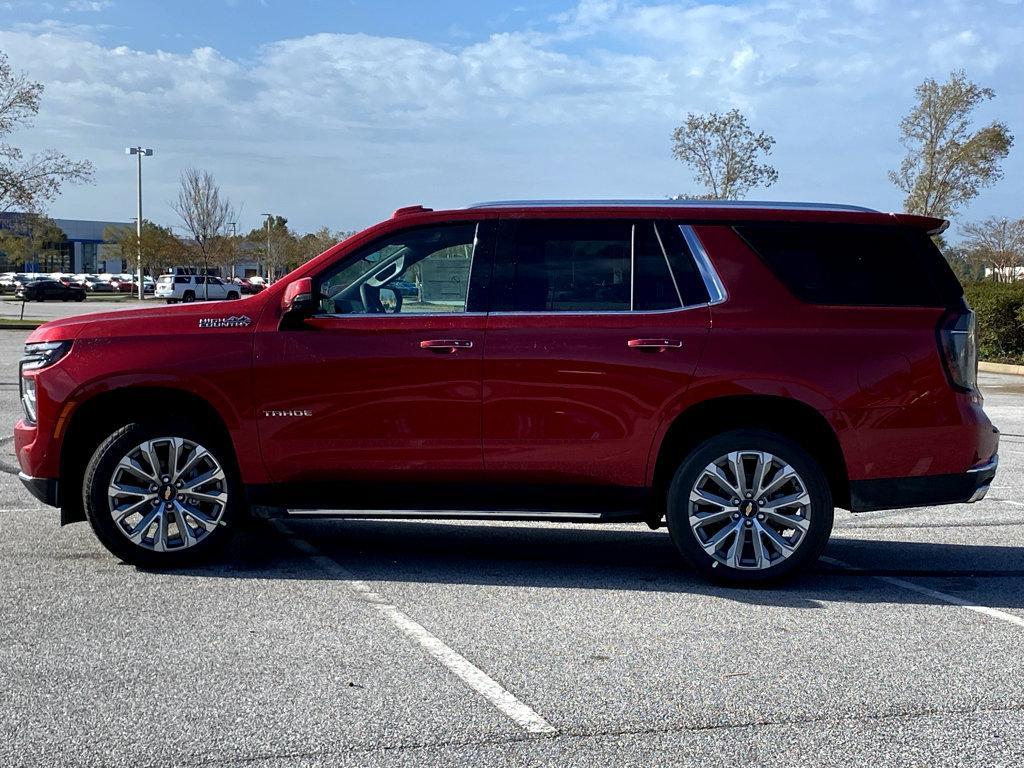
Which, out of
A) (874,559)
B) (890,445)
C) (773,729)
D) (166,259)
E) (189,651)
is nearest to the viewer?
(773,729)

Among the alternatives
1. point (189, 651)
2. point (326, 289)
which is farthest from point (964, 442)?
point (189, 651)

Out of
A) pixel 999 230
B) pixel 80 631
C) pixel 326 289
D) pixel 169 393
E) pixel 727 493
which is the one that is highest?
pixel 999 230

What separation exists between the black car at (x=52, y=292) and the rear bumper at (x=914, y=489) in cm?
6791

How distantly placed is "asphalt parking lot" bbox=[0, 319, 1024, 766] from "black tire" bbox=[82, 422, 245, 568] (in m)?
0.12

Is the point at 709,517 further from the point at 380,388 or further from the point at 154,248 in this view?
the point at 154,248

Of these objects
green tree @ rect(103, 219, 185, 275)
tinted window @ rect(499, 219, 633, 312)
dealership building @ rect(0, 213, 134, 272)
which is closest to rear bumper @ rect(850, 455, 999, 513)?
tinted window @ rect(499, 219, 633, 312)

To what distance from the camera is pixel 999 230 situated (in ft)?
225

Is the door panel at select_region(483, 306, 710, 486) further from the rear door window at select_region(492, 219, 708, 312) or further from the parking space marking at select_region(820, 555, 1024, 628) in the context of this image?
the parking space marking at select_region(820, 555, 1024, 628)

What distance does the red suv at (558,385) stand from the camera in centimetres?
610

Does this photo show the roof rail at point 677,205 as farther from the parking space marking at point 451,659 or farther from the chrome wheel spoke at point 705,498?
the parking space marking at point 451,659

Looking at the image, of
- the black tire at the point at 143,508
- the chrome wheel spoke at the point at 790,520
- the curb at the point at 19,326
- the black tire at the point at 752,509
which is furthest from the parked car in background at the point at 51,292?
the chrome wheel spoke at the point at 790,520

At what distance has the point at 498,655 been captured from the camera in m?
4.96

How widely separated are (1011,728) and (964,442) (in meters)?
2.24

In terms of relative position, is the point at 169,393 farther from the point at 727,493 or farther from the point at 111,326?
the point at 727,493
